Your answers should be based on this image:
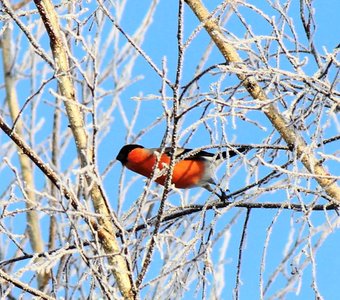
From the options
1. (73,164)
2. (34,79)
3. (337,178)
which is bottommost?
(337,178)

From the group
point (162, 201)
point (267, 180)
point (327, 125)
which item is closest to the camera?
point (162, 201)

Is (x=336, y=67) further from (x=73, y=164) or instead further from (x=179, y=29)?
(x=73, y=164)

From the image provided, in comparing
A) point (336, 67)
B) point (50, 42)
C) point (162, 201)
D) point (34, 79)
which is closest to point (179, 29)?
point (162, 201)

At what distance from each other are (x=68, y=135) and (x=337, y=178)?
3.96 meters

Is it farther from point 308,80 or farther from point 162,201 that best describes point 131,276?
point 308,80

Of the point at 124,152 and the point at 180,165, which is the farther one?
the point at 124,152

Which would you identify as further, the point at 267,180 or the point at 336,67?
the point at 267,180

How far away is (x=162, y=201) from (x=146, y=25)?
4278 millimetres

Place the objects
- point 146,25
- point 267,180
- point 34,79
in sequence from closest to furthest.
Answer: point 267,180
point 34,79
point 146,25

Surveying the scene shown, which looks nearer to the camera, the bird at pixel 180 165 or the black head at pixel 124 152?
the bird at pixel 180 165

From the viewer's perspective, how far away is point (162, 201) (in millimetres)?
2328

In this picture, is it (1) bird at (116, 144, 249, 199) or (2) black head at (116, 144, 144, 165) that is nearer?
(1) bird at (116, 144, 249, 199)

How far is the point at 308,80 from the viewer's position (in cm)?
241

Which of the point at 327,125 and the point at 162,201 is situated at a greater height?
the point at 327,125
